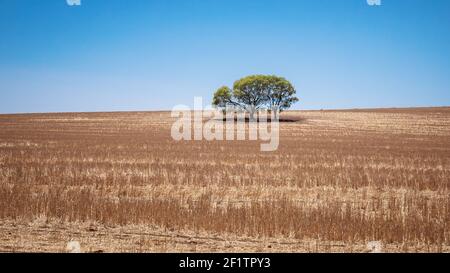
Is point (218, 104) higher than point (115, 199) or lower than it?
higher

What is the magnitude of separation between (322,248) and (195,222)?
8.76 ft

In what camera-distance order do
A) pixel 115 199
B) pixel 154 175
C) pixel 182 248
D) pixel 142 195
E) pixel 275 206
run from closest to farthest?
pixel 182 248 < pixel 275 206 < pixel 115 199 < pixel 142 195 < pixel 154 175

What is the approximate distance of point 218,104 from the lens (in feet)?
222

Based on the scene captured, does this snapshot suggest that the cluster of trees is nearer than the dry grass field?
No

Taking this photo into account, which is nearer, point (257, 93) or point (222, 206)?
point (222, 206)

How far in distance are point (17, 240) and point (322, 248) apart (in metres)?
5.57

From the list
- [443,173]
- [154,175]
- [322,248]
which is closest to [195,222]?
[322,248]

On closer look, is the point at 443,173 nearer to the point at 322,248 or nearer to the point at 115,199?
the point at 322,248

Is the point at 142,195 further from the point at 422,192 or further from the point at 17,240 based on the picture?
the point at 422,192

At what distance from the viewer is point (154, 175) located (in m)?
13.5

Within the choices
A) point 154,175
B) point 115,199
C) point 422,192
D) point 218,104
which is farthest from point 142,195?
point 218,104

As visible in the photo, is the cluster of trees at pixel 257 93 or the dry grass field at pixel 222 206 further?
the cluster of trees at pixel 257 93
